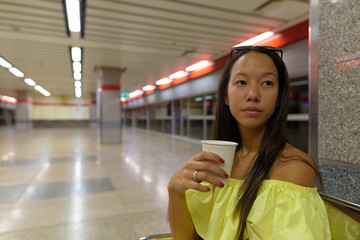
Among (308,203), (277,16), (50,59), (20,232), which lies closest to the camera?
(308,203)

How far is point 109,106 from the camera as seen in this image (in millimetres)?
9430

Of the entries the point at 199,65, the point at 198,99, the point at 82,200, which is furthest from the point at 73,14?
the point at 198,99

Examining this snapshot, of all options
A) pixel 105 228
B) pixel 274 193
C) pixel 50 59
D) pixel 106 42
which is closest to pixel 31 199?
pixel 105 228

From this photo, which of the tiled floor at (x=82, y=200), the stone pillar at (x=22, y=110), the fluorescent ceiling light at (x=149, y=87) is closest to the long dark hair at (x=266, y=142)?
the tiled floor at (x=82, y=200)

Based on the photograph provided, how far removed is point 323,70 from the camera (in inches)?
43.5

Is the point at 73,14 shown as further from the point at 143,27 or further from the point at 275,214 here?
the point at 275,214

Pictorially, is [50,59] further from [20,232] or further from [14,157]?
[20,232]

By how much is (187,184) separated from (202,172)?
0.28ft

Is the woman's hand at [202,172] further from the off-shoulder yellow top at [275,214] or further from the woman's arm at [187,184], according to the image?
the off-shoulder yellow top at [275,214]

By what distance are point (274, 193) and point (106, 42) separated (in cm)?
615

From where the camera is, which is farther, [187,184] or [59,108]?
[59,108]

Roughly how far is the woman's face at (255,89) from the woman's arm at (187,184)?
0.23 meters

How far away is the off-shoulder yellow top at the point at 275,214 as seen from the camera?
0.67 meters

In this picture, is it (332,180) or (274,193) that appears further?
(332,180)
